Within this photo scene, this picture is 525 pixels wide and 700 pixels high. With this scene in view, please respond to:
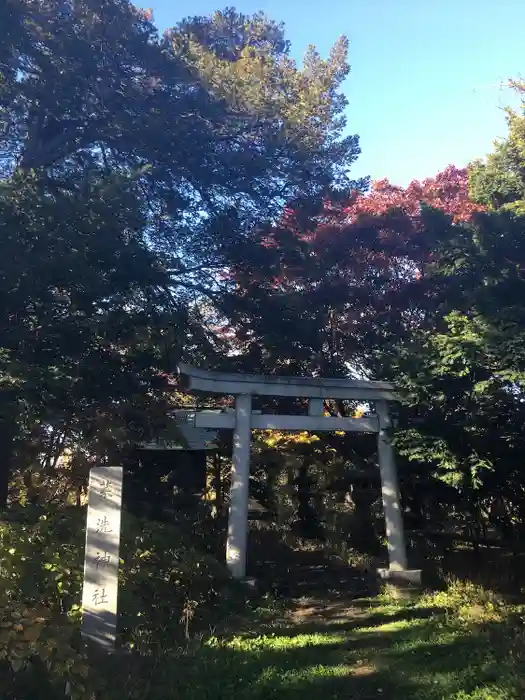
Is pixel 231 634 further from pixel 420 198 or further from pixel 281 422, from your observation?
pixel 420 198

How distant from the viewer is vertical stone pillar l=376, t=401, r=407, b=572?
929cm

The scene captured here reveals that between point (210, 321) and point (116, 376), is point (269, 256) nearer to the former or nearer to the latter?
point (210, 321)

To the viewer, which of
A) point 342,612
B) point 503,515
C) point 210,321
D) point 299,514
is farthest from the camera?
point 299,514

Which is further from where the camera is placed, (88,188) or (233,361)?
(233,361)

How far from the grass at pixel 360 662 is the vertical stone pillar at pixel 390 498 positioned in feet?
5.64

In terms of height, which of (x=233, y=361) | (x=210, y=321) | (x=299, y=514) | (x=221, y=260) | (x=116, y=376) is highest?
(x=221, y=260)

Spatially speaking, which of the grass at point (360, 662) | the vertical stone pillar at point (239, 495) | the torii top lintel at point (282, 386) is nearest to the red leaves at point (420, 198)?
the torii top lintel at point (282, 386)

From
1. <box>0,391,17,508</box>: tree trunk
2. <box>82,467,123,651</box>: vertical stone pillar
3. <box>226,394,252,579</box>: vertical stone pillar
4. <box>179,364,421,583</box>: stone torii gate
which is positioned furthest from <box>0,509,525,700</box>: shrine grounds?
<box>0,391,17,508</box>: tree trunk

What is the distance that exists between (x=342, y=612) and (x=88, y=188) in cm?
698

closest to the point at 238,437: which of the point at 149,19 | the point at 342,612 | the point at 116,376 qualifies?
the point at 116,376

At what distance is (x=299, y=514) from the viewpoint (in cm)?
1483

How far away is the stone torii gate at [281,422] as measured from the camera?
8695mm

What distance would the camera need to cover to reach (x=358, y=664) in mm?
5684

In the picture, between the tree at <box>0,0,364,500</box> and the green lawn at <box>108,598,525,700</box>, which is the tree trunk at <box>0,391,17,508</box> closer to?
the tree at <box>0,0,364,500</box>
